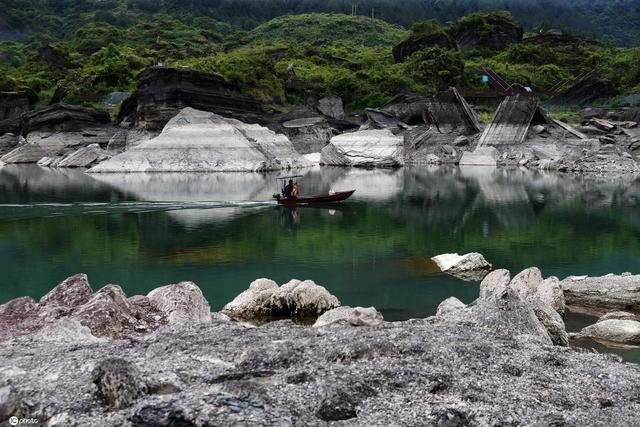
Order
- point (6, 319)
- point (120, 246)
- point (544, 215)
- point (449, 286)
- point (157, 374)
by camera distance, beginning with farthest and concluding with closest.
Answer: point (544, 215)
point (120, 246)
point (449, 286)
point (6, 319)
point (157, 374)

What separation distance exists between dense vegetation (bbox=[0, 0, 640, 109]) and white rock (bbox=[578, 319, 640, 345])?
60.6m

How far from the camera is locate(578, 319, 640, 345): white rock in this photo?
1298 centimetres

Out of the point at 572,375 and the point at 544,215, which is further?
the point at 544,215

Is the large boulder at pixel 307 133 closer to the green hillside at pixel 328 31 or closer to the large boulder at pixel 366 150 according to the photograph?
the large boulder at pixel 366 150

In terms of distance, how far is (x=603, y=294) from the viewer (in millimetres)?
15953

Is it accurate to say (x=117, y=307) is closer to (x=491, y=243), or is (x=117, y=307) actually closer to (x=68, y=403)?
(x=68, y=403)

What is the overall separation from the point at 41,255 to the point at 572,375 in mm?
18628

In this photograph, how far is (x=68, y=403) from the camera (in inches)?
332

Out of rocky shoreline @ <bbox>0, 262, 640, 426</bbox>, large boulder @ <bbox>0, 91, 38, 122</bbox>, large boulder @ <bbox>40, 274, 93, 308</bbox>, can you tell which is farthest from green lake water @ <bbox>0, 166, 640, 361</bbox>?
large boulder @ <bbox>0, 91, 38, 122</bbox>

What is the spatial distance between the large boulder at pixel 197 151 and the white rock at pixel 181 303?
41.6 meters

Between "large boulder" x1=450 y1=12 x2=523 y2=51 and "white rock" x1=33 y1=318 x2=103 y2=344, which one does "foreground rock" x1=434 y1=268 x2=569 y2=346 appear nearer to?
"white rock" x1=33 y1=318 x2=103 y2=344

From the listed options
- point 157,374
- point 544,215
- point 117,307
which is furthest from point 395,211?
point 157,374

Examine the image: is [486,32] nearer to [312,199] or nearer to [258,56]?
[258,56]

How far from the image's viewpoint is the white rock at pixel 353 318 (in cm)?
1292
